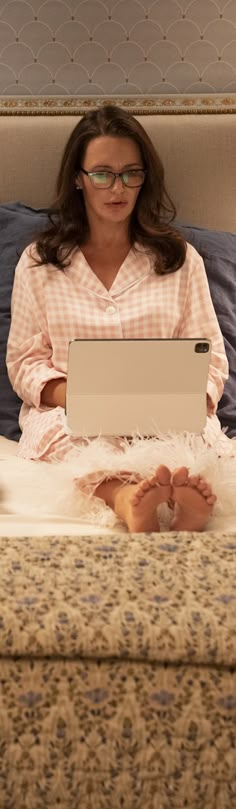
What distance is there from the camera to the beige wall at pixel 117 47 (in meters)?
2.74

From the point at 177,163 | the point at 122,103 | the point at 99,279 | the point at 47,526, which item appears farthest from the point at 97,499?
the point at 122,103

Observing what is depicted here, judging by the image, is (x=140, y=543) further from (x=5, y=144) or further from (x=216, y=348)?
(x=5, y=144)

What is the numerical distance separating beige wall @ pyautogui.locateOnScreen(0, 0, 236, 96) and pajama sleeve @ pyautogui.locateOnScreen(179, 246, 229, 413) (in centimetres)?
74

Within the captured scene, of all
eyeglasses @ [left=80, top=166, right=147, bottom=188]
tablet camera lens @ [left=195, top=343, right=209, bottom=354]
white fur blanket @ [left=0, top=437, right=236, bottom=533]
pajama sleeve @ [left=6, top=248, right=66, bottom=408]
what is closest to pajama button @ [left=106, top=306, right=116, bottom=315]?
pajama sleeve @ [left=6, top=248, right=66, bottom=408]

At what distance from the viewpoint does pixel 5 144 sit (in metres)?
2.69

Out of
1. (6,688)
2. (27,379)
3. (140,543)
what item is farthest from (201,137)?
(6,688)

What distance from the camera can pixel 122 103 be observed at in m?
2.79

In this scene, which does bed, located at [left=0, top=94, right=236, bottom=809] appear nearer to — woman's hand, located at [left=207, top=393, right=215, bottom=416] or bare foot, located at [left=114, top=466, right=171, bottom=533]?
bare foot, located at [left=114, top=466, right=171, bottom=533]

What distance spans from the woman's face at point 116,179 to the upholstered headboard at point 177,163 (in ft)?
1.32

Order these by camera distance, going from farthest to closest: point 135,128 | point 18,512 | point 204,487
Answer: point 135,128 → point 18,512 → point 204,487

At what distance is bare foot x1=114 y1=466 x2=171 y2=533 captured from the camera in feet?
5.13

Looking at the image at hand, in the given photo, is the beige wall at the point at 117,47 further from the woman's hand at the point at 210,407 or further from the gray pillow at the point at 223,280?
the woman's hand at the point at 210,407

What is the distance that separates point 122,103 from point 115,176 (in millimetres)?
672

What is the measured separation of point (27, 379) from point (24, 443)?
0.14 m
